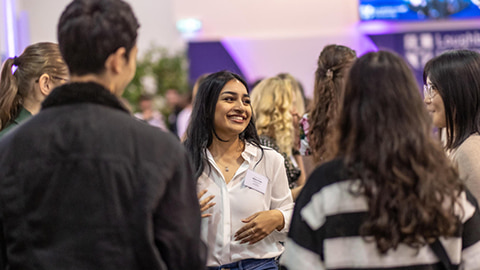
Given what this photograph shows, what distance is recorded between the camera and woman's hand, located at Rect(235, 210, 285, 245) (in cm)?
261

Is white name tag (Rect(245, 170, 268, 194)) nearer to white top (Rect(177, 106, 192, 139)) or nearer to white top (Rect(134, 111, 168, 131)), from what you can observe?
white top (Rect(177, 106, 192, 139))

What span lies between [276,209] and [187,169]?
3.93 feet

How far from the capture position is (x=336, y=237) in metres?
1.60

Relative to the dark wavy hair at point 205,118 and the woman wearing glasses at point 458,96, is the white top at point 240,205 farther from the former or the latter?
the woman wearing glasses at point 458,96

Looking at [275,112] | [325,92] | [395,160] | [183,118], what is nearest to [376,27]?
[183,118]

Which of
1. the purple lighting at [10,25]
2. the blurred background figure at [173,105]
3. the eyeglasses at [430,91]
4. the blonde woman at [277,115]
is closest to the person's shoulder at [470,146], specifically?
the eyeglasses at [430,91]

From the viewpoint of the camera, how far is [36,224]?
4.99 ft

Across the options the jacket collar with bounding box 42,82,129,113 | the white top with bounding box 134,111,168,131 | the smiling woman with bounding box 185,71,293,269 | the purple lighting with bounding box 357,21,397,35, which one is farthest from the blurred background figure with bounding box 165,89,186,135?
the jacket collar with bounding box 42,82,129,113

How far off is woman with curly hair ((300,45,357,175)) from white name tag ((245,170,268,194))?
0.37m

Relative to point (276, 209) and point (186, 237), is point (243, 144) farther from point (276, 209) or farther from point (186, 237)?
point (186, 237)

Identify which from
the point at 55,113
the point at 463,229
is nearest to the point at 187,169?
the point at 55,113

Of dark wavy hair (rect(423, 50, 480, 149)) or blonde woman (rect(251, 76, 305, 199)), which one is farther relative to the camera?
blonde woman (rect(251, 76, 305, 199))

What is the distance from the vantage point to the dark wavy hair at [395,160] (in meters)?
1.57

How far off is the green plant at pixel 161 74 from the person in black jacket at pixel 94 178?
853 cm
